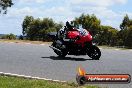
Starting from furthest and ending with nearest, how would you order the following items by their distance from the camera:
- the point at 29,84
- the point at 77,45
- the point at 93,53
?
the point at 77,45 → the point at 93,53 → the point at 29,84

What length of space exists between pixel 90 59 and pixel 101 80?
9357mm

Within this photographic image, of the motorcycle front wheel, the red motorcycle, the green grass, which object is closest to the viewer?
the green grass

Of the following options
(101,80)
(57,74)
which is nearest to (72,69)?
(57,74)

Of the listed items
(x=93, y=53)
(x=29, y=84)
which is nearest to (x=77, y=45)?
(x=93, y=53)

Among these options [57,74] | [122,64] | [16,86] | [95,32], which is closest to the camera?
[16,86]

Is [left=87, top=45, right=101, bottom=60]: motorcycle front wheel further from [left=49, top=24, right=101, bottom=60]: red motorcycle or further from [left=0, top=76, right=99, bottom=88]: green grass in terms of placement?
[left=0, top=76, right=99, bottom=88]: green grass

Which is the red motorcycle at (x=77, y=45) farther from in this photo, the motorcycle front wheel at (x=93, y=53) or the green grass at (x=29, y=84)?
the green grass at (x=29, y=84)

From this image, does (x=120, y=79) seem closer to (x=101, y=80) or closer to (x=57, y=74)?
(x=101, y=80)

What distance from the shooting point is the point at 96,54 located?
59.6 ft

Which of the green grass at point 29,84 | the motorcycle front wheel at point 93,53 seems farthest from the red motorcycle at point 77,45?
the green grass at point 29,84

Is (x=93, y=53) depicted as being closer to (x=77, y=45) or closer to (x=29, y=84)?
(x=77, y=45)

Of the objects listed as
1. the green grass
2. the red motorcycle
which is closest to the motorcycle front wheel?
the red motorcycle

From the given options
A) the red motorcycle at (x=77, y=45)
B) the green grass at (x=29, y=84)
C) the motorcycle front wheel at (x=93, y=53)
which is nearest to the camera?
the green grass at (x=29, y=84)

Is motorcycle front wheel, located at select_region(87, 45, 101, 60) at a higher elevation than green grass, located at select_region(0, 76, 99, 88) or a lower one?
lower
